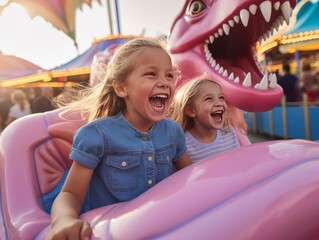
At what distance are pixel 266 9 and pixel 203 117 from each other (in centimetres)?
49

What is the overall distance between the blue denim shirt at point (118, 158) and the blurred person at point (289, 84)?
15.9 ft

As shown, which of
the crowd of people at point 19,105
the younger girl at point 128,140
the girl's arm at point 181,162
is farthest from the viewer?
the crowd of people at point 19,105

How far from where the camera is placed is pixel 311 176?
611 mm

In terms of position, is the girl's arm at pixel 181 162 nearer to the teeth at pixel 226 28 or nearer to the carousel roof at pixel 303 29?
the teeth at pixel 226 28

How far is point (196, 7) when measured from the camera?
1.65m

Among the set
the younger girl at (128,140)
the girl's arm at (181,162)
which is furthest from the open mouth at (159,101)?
the girl's arm at (181,162)

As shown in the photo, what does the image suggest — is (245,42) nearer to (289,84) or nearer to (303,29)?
(289,84)

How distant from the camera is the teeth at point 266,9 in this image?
1.35 metres

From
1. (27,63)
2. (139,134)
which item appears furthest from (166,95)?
(27,63)

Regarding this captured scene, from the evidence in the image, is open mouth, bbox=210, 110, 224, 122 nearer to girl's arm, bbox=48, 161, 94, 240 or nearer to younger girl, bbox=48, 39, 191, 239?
younger girl, bbox=48, 39, 191, 239

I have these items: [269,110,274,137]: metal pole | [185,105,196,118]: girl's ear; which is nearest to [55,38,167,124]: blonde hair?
[185,105,196,118]: girl's ear

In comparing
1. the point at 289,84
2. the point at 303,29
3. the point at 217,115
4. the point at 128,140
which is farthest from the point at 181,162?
the point at 303,29

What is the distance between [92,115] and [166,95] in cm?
31

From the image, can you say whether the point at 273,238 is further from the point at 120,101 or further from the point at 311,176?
the point at 120,101
